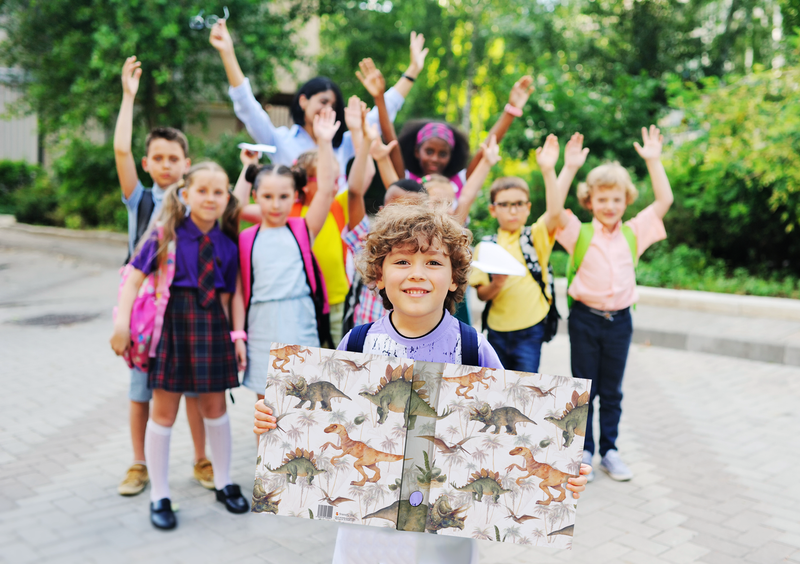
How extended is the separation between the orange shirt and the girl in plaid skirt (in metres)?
1.93

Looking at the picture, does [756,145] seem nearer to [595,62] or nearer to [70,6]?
[595,62]

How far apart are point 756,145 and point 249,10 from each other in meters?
9.57

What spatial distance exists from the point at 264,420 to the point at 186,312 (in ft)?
5.61

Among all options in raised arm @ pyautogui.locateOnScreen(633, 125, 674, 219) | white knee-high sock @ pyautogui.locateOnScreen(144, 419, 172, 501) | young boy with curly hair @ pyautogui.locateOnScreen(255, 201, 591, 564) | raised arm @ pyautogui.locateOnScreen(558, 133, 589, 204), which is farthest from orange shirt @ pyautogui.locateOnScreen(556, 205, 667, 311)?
white knee-high sock @ pyautogui.locateOnScreen(144, 419, 172, 501)

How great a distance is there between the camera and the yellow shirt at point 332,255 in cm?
385

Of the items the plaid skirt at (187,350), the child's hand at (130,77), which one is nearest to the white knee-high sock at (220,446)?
the plaid skirt at (187,350)

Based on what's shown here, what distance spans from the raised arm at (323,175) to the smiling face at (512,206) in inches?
37.0

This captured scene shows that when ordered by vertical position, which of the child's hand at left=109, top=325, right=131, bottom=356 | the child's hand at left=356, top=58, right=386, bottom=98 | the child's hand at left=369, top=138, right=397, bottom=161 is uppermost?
the child's hand at left=356, top=58, right=386, bottom=98

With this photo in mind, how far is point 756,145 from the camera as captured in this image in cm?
898

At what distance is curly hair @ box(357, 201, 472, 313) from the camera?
2006 mm

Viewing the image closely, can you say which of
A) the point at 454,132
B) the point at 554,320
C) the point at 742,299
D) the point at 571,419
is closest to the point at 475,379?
Result: the point at 571,419

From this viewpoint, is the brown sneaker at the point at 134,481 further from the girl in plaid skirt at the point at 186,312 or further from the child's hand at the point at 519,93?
the child's hand at the point at 519,93

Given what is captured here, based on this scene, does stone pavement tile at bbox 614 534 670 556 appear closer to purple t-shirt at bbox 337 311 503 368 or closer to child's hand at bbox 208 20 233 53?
purple t-shirt at bbox 337 311 503 368

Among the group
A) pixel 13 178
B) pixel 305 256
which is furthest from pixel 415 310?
pixel 13 178
